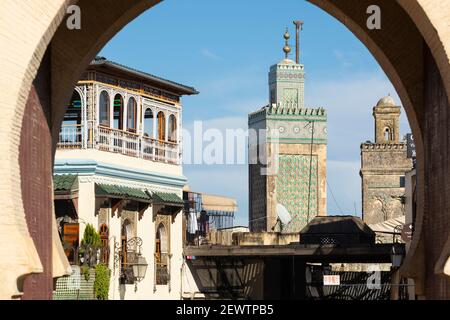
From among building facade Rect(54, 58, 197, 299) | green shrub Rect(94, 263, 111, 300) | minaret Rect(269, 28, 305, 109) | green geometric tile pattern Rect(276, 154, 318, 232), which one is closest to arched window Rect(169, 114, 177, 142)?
building facade Rect(54, 58, 197, 299)

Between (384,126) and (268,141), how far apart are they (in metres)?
6.95

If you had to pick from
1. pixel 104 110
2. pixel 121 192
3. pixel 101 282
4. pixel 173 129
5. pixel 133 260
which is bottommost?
pixel 101 282

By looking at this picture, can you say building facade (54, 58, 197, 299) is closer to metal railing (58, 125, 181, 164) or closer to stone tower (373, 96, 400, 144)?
metal railing (58, 125, 181, 164)

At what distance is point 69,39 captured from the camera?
581 inches

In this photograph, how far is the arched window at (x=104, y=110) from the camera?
105 feet

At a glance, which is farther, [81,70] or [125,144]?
[125,144]

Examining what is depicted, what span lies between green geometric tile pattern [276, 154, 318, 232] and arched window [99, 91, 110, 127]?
35.7 metres

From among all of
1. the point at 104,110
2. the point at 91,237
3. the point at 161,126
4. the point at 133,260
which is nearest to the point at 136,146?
the point at 104,110

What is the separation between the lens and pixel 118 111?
34156 millimetres

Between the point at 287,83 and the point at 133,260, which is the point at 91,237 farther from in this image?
the point at 287,83

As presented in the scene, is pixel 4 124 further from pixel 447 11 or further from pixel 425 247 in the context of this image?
pixel 425 247

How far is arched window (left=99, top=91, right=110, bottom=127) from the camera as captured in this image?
3200cm

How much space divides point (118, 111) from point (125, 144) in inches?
64.0
